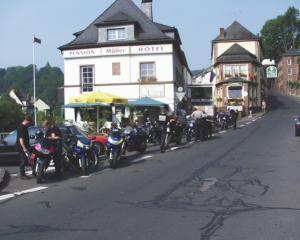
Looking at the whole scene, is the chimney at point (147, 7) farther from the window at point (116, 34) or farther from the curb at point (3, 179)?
the curb at point (3, 179)

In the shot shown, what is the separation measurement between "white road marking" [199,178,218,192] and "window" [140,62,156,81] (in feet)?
100

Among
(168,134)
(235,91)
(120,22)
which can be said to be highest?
(120,22)

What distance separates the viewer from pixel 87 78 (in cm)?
4397

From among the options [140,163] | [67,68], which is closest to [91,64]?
[67,68]

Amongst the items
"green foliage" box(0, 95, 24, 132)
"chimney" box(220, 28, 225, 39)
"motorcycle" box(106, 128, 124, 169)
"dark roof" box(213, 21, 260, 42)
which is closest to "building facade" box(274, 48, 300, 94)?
"dark roof" box(213, 21, 260, 42)

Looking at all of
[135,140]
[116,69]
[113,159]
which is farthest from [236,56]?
[113,159]

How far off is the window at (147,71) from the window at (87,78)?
163 inches

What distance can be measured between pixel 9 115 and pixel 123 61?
16148mm

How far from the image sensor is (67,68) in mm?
44188

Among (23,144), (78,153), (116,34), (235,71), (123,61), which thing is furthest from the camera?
(235,71)

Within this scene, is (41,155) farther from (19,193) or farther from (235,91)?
(235,91)

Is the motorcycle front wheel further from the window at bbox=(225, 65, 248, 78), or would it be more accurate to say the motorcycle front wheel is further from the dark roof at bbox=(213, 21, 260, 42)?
the dark roof at bbox=(213, 21, 260, 42)

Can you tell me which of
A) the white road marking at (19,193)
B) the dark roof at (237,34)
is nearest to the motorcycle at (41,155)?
the white road marking at (19,193)

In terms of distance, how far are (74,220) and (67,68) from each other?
3696 cm
